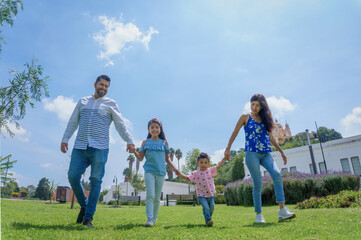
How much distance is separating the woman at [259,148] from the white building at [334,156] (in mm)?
29693

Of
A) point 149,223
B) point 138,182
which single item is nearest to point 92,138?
point 149,223

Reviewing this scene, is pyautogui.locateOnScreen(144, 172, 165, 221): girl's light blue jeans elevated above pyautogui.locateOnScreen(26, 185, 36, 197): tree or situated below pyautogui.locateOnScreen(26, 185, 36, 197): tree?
below

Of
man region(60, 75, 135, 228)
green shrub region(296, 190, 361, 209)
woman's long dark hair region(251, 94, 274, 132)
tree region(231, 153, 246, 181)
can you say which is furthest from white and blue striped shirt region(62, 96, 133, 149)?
tree region(231, 153, 246, 181)

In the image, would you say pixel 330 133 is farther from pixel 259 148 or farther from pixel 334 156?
pixel 259 148

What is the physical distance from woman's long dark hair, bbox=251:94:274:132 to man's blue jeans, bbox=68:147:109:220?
309 cm

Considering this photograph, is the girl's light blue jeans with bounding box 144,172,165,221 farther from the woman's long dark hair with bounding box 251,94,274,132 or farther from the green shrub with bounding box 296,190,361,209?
the green shrub with bounding box 296,190,361,209

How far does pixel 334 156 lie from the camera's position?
32.0 m

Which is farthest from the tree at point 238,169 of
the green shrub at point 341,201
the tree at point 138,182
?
the green shrub at point 341,201

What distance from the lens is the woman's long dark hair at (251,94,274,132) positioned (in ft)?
15.6

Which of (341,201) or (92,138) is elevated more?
(92,138)

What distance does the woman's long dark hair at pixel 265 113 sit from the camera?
474cm

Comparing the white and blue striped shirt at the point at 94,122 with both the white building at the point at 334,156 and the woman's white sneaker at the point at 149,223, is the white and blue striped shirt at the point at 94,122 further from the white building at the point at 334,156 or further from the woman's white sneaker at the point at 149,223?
the white building at the point at 334,156

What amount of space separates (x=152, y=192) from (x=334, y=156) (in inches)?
1374

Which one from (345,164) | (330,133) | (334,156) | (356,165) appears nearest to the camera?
(356,165)
